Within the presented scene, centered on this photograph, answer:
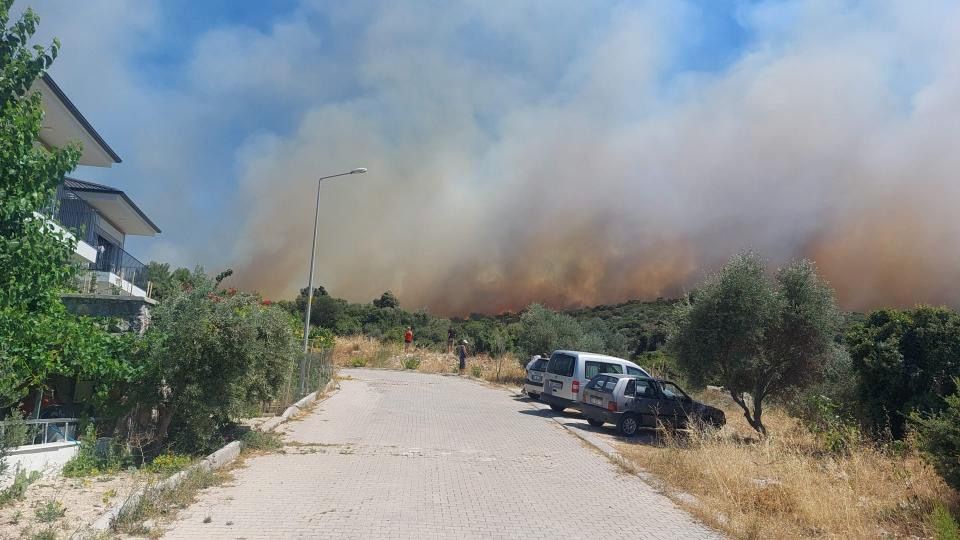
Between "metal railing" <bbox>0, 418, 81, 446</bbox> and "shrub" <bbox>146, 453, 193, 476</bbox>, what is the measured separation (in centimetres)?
117

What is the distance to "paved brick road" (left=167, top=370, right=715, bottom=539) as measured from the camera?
6.79 metres

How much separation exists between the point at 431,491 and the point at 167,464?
3682 millimetres

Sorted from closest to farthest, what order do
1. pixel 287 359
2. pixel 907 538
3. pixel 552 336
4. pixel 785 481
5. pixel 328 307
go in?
1. pixel 907 538
2. pixel 785 481
3. pixel 287 359
4. pixel 552 336
5. pixel 328 307

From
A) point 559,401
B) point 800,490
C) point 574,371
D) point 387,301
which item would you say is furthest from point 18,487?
point 387,301

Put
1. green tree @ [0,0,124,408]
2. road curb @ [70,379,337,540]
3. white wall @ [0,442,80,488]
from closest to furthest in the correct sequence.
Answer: green tree @ [0,0,124,408]
road curb @ [70,379,337,540]
white wall @ [0,442,80,488]

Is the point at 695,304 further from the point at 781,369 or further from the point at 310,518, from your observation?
the point at 310,518

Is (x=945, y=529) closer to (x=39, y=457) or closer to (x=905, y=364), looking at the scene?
(x=905, y=364)

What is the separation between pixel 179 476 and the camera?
798 centimetres

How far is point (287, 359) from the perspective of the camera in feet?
37.9

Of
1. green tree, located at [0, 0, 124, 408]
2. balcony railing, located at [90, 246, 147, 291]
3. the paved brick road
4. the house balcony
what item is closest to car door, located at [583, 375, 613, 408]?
the paved brick road

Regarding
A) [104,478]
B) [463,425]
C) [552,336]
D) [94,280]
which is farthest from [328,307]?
[104,478]

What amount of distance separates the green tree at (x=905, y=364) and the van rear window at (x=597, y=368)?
704 centimetres

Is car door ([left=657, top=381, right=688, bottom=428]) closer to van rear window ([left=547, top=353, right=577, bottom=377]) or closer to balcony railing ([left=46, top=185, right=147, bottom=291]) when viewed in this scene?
van rear window ([left=547, top=353, right=577, bottom=377])

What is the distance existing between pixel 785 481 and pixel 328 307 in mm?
60812
